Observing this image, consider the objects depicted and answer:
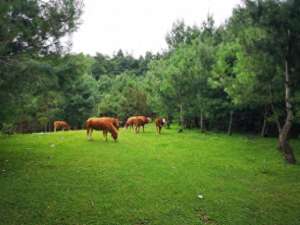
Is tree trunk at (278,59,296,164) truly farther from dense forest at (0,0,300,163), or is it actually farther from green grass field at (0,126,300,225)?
green grass field at (0,126,300,225)

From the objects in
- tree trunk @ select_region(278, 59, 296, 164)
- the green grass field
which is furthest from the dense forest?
the green grass field

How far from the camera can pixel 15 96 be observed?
10.4 metres

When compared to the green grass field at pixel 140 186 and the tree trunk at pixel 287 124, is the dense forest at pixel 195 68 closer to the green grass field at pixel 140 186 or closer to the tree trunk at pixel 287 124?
the tree trunk at pixel 287 124

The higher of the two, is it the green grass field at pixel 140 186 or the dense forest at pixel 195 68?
the dense forest at pixel 195 68

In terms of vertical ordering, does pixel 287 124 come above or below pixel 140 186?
above

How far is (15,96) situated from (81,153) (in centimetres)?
518

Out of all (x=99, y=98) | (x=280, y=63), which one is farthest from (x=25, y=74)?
(x=99, y=98)

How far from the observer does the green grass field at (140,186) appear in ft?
25.8

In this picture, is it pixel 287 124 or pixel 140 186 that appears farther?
A: pixel 287 124

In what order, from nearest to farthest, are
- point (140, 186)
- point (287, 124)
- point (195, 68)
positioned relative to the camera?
1. point (140, 186)
2. point (287, 124)
3. point (195, 68)

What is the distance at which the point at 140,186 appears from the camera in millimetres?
10102

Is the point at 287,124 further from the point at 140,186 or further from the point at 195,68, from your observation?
the point at 195,68

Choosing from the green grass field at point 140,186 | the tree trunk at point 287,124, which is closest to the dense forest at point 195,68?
the tree trunk at point 287,124

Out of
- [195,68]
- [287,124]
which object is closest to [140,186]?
[287,124]
